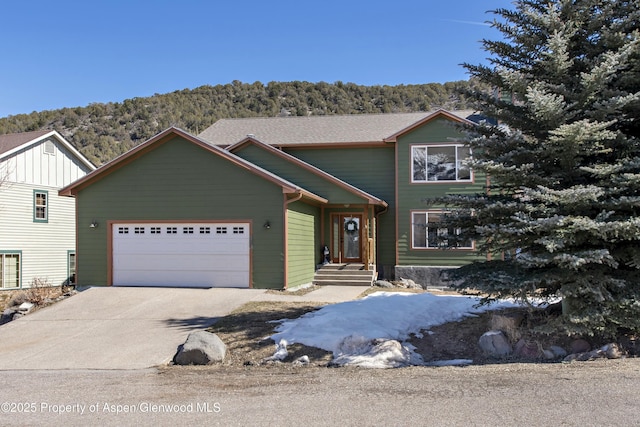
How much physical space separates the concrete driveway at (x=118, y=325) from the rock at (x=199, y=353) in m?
0.36

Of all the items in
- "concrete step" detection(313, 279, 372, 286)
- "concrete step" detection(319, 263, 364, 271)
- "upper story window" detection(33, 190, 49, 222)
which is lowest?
"concrete step" detection(313, 279, 372, 286)

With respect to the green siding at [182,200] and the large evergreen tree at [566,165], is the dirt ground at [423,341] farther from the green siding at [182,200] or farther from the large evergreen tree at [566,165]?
the green siding at [182,200]

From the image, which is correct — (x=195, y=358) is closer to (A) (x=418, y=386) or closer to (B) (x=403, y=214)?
(A) (x=418, y=386)

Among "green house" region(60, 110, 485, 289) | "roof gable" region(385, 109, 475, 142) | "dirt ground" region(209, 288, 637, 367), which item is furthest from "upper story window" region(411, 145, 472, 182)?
"dirt ground" region(209, 288, 637, 367)

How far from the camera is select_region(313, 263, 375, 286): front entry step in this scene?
734 inches

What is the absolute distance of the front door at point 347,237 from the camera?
21078mm

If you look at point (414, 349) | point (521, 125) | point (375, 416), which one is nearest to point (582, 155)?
point (521, 125)

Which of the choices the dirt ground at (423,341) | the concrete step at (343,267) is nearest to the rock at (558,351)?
the dirt ground at (423,341)

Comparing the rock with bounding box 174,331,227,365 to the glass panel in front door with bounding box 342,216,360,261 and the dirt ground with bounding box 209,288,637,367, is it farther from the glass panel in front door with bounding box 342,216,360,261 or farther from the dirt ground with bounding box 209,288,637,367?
the glass panel in front door with bounding box 342,216,360,261

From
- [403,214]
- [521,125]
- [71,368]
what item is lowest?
[71,368]

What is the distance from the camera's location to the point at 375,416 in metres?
5.90

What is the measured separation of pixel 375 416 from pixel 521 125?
20.7 feet

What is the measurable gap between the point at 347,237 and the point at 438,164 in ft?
13.8

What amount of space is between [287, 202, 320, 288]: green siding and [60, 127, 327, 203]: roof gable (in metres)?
0.67
